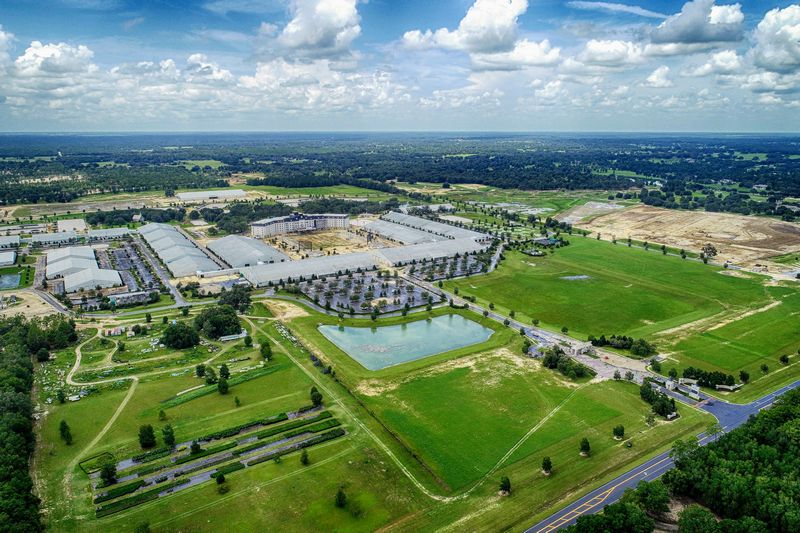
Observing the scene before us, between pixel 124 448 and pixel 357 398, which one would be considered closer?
pixel 124 448

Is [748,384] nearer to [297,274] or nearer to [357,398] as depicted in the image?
[357,398]

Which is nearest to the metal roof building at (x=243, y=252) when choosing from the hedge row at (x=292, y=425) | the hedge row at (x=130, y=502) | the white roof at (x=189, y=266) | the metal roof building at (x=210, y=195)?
the white roof at (x=189, y=266)

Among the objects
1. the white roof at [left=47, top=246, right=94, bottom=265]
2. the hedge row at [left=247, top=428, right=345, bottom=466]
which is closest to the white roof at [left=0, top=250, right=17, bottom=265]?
the white roof at [left=47, top=246, right=94, bottom=265]

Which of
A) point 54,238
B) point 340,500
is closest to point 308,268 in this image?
point 340,500

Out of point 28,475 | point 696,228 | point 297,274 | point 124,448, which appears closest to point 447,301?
point 297,274

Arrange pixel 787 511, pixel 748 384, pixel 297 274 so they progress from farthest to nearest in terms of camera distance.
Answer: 1. pixel 297 274
2. pixel 748 384
3. pixel 787 511

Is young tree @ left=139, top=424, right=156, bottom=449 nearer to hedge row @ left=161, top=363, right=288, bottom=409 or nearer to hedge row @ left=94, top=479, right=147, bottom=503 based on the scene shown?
hedge row @ left=94, top=479, right=147, bottom=503

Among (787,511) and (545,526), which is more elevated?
(787,511)

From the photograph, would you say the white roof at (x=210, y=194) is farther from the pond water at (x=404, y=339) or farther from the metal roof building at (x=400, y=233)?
the pond water at (x=404, y=339)
